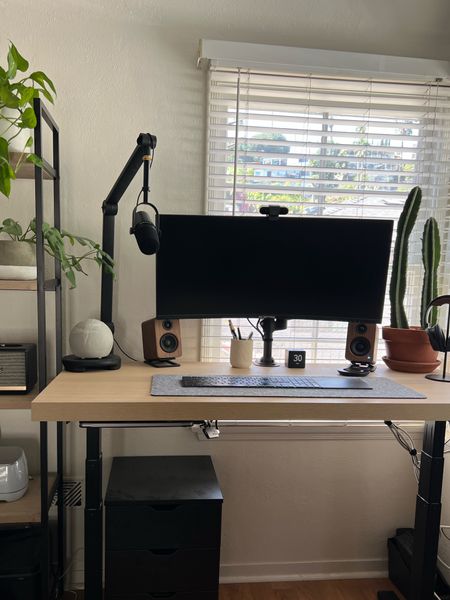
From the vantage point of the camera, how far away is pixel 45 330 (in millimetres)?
1666

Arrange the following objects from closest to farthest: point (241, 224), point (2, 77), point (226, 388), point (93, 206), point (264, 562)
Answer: point (2, 77) → point (226, 388) → point (241, 224) → point (93, 206) → point (264, 562)

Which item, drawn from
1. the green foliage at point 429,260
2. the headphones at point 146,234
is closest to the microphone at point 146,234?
the headphones at point 146,234

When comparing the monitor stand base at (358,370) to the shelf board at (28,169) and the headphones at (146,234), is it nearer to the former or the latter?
the headphones at (146,234)

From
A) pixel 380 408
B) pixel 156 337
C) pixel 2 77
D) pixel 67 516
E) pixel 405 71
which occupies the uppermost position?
pixel 405 71

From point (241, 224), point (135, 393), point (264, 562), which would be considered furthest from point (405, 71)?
point (264, 562)

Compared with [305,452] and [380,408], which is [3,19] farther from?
[305,452]

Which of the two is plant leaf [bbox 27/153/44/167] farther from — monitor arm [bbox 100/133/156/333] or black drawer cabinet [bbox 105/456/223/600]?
black drawer cabinet [bbox 105/456/223/600]

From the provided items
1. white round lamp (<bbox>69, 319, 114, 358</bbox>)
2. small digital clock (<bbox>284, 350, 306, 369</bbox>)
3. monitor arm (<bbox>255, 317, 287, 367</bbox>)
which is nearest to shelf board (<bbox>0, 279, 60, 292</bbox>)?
white round lamp (<bbox>69, 319, 114, 358</bbox>)

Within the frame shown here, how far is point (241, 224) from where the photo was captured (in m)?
1.78

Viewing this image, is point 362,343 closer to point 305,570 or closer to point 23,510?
point 305,570

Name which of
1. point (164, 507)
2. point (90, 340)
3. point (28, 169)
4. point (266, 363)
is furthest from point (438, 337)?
point (28, 169)

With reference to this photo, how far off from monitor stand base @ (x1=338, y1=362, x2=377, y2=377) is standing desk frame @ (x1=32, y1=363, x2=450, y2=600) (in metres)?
0.14

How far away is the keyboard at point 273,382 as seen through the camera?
1.54 m

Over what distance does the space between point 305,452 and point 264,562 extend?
1.58ft
